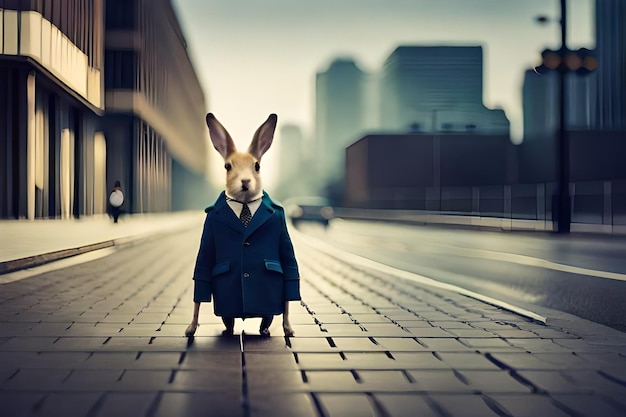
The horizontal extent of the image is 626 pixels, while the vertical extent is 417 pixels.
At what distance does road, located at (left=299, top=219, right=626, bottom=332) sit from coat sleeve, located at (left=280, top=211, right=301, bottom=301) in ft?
9.54

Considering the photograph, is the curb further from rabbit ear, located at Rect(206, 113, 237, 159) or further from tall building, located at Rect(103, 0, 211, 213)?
tall building, located at Rect(103, 0, 211, 213)

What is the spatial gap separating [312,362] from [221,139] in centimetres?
174

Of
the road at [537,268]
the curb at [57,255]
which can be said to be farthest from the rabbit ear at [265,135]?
the curb at [57,255]

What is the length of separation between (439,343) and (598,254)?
10.3 meters

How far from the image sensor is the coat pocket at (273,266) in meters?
5.31

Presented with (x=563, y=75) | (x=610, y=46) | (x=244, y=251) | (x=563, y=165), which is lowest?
(x=244, y=251)

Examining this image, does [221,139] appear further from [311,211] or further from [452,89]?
[311,211]

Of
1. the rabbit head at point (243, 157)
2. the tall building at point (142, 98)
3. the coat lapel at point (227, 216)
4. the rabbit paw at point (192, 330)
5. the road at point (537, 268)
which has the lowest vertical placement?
the road at point (537, 268)

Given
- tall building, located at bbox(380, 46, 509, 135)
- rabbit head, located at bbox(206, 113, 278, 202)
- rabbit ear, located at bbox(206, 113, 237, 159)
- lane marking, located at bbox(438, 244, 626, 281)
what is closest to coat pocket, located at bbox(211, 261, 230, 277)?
rabbit head, located at bbox(206, 113, 278, 202)

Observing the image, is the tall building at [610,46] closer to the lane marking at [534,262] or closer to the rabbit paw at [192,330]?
the lane marking at [534,262]

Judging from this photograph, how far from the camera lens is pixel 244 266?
5.33 meters

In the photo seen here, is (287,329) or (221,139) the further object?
(287,329)

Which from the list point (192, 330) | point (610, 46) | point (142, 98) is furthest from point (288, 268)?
point (142, 98)

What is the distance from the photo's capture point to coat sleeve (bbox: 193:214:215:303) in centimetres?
535
